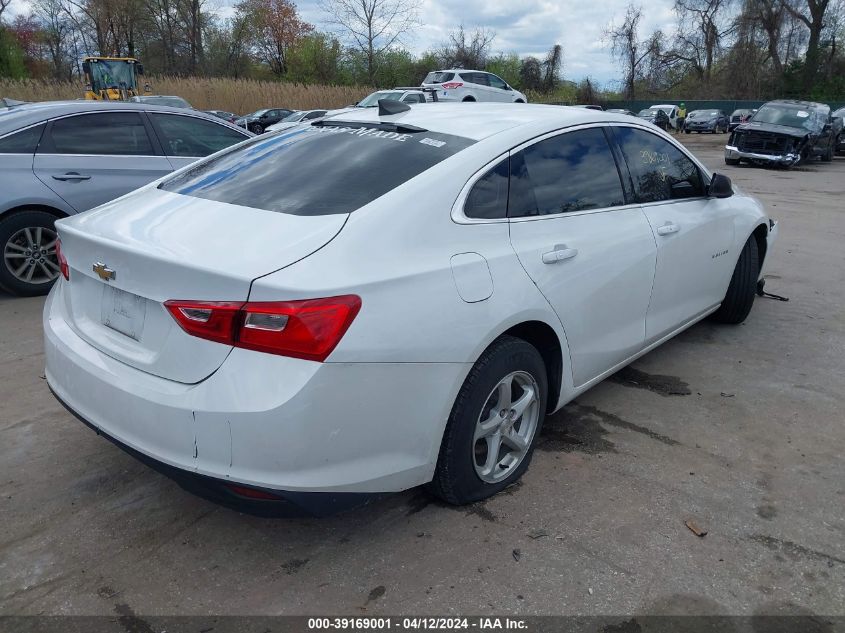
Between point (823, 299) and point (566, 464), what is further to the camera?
point (823, 299)

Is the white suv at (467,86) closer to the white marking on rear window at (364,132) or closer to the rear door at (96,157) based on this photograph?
the rear door at (96,157)

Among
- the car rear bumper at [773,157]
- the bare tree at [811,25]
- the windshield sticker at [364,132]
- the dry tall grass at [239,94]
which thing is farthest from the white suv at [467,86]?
the bare tree at [811,25]

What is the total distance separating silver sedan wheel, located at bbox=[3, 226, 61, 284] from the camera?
5883 millimetres

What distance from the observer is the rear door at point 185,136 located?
6641 mm

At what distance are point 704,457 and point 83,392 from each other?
9.40 feet

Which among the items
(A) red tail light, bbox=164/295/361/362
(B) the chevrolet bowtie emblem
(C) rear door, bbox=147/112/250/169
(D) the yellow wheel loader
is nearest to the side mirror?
(A) red tail light, bbox=164/295/361/362

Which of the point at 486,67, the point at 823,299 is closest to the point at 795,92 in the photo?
the point at 486,67

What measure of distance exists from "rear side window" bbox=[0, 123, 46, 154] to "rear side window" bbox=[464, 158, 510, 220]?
16.1ft

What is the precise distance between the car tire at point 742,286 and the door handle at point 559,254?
7.89 ft

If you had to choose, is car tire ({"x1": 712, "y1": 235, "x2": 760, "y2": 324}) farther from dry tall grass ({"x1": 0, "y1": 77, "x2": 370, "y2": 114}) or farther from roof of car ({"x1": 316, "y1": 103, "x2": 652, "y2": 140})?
dry tall grass ({"x1": 0, "y1": 77, "x2": 370, "y2": 114})

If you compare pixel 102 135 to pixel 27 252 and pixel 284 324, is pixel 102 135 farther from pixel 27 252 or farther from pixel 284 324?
pixel 284 324

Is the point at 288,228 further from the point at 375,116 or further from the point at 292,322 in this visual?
the point at 375,116

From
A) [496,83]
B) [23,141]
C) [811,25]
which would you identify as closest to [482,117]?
[23,141]

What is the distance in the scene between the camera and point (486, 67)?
2044 inches
